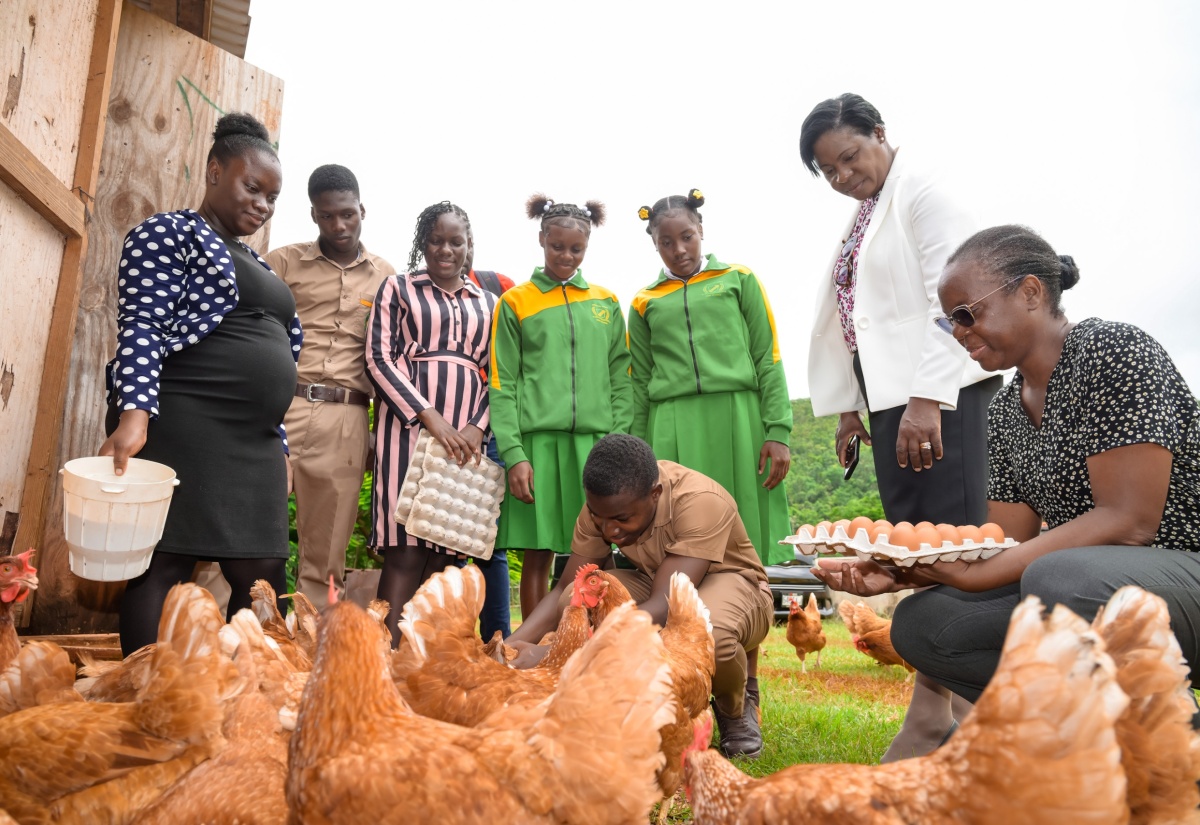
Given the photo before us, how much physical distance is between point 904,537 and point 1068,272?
1139 mm

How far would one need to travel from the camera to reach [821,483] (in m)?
19.3

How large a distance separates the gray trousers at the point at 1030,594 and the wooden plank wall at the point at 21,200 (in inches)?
150

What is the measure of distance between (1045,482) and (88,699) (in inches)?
133

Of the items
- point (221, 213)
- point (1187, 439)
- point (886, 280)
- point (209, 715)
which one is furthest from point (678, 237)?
point (209, 715)

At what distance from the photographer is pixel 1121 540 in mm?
2502

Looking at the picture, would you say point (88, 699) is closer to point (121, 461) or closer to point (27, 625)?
point (121, 461)

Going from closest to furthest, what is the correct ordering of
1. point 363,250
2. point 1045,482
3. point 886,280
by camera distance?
point 1045,482 → point 886,280 → point 363,250

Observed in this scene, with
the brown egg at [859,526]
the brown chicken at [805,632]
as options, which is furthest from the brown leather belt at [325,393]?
the brown chicken at [805,632]

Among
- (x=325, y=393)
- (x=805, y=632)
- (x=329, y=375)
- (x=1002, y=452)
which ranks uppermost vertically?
(x=329, y=375)

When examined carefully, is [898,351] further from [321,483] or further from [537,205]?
[321,483]

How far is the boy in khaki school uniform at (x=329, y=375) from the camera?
4719 mm

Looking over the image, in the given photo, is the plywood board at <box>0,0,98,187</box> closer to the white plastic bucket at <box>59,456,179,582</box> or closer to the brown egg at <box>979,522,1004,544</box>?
the white plastic bucket at <box>59,456,179,582</box>

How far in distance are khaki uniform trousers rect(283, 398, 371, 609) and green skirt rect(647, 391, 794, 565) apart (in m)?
1.76

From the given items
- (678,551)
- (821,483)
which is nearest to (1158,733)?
(678,551)
